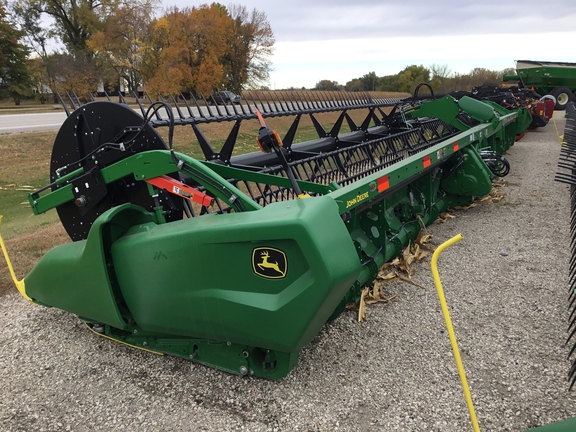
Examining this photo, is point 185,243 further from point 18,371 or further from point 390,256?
point 390,256

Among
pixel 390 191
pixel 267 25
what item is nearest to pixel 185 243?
pixel 390 191

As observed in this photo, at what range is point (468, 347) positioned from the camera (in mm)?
2803

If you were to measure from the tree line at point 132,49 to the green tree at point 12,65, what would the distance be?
6cm

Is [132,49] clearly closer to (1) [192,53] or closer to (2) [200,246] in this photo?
(1) [192,53]

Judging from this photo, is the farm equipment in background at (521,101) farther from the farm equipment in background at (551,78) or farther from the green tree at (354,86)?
the green tree at (354,86)

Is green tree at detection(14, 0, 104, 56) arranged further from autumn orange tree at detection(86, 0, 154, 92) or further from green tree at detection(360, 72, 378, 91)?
green tree at detection(360, 72, 378, 91)

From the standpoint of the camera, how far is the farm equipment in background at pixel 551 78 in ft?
52.1

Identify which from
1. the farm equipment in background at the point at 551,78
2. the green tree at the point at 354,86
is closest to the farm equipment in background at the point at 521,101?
the farm equipment in background at the point at 551,78

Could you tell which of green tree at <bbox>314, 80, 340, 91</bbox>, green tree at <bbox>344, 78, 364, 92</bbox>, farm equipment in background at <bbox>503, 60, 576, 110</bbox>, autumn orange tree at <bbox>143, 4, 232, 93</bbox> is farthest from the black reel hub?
autumn orange tree at <bbox>143, 4, 232, 93</bbox>

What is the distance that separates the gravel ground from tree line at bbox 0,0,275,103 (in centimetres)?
1937

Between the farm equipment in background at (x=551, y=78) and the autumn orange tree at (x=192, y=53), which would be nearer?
the farm equipment in background at (x=551, y=78)

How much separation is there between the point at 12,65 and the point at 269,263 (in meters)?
36.0

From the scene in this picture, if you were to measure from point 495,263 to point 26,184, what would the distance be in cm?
957

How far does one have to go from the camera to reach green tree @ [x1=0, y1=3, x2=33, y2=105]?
29.3 m
